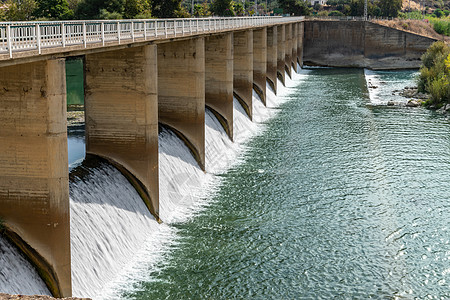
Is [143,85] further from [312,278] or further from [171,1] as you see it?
[171,1]

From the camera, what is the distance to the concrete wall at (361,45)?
317 feet

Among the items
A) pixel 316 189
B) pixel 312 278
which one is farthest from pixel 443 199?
pixel 312 278

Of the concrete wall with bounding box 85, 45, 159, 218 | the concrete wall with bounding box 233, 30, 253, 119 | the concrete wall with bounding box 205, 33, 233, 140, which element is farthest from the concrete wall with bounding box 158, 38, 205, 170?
the concrete wall with bounding box 233, 30, 253, 119

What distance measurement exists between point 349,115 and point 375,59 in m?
46.4

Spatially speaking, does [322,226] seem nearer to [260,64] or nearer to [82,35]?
[82,35]

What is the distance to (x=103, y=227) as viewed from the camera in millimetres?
23781

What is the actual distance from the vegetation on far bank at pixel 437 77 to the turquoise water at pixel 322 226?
494 inches

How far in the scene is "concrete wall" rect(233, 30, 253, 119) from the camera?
52375mm

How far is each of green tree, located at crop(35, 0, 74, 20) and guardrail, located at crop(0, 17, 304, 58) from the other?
1918 inches

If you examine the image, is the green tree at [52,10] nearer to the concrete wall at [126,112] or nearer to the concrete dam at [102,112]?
the concrete dam at [102,112]

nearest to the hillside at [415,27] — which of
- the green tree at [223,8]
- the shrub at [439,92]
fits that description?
the green tree at [223,8]

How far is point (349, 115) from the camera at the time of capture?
179ft

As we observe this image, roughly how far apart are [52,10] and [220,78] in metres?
53.4

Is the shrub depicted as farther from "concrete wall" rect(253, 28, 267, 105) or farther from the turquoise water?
"concrete wall" rect(253, 28, 267, 105)
